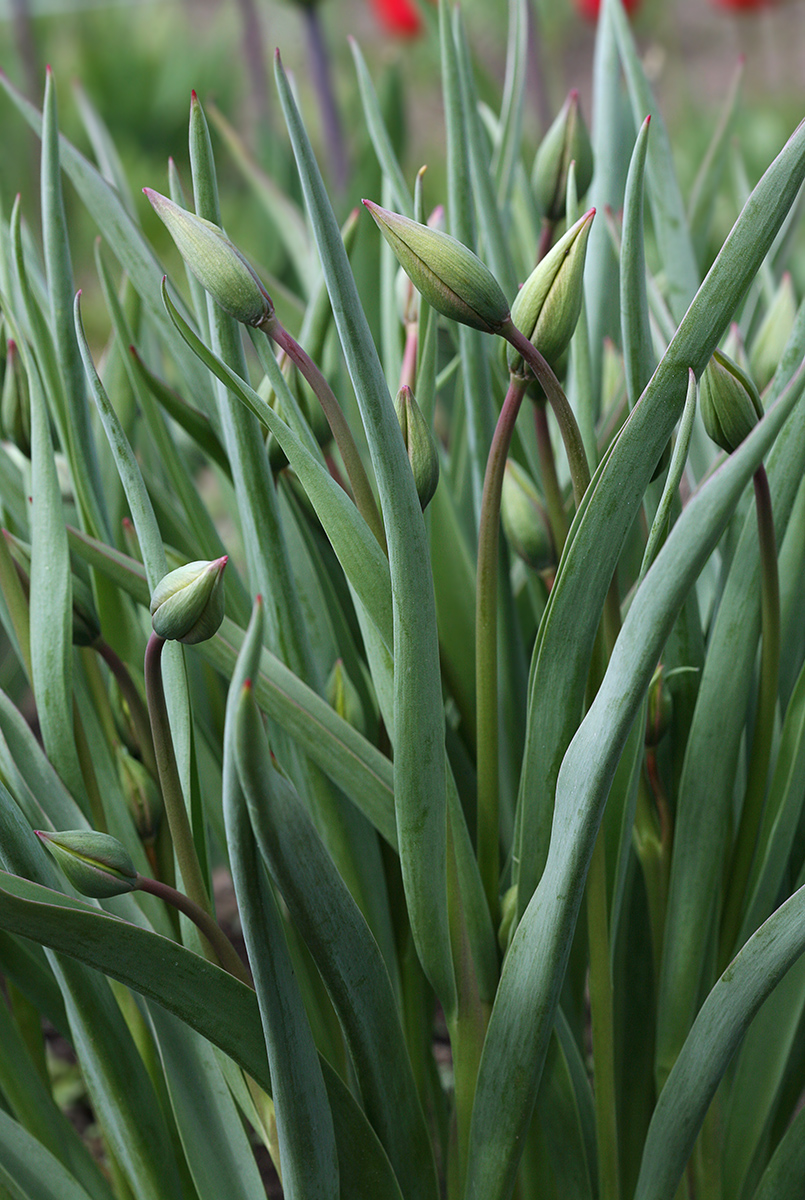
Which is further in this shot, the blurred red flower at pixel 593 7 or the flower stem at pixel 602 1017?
the blurred red flower at pixel 593 7

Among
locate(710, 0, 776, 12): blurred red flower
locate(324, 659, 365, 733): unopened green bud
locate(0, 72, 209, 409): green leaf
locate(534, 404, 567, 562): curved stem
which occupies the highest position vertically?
locate(710, 0, 776, 12): blurred red flower

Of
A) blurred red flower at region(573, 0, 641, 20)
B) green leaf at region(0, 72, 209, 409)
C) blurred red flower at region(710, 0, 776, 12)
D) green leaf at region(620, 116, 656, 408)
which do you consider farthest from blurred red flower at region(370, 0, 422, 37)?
green leaf at region(620, 116, 656, 408)

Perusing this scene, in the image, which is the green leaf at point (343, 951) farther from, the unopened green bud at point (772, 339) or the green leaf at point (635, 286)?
the unopened green bud at point (772, 339)

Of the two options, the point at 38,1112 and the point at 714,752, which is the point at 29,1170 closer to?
the point at 38,1112

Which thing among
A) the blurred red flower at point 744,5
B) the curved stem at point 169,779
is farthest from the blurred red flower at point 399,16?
the curved stem at point 169,779

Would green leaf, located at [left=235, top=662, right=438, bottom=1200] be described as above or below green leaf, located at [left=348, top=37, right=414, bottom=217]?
below

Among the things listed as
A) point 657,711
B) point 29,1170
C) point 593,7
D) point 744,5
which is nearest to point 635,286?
point 657,711

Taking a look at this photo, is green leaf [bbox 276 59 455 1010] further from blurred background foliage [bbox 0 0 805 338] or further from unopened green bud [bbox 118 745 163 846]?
blurred background foliage [bbox 0 0 805 338]

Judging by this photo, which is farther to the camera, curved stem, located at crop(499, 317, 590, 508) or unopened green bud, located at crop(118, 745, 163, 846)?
unopened green bud, located at crop(118, 745, 163, 846)
